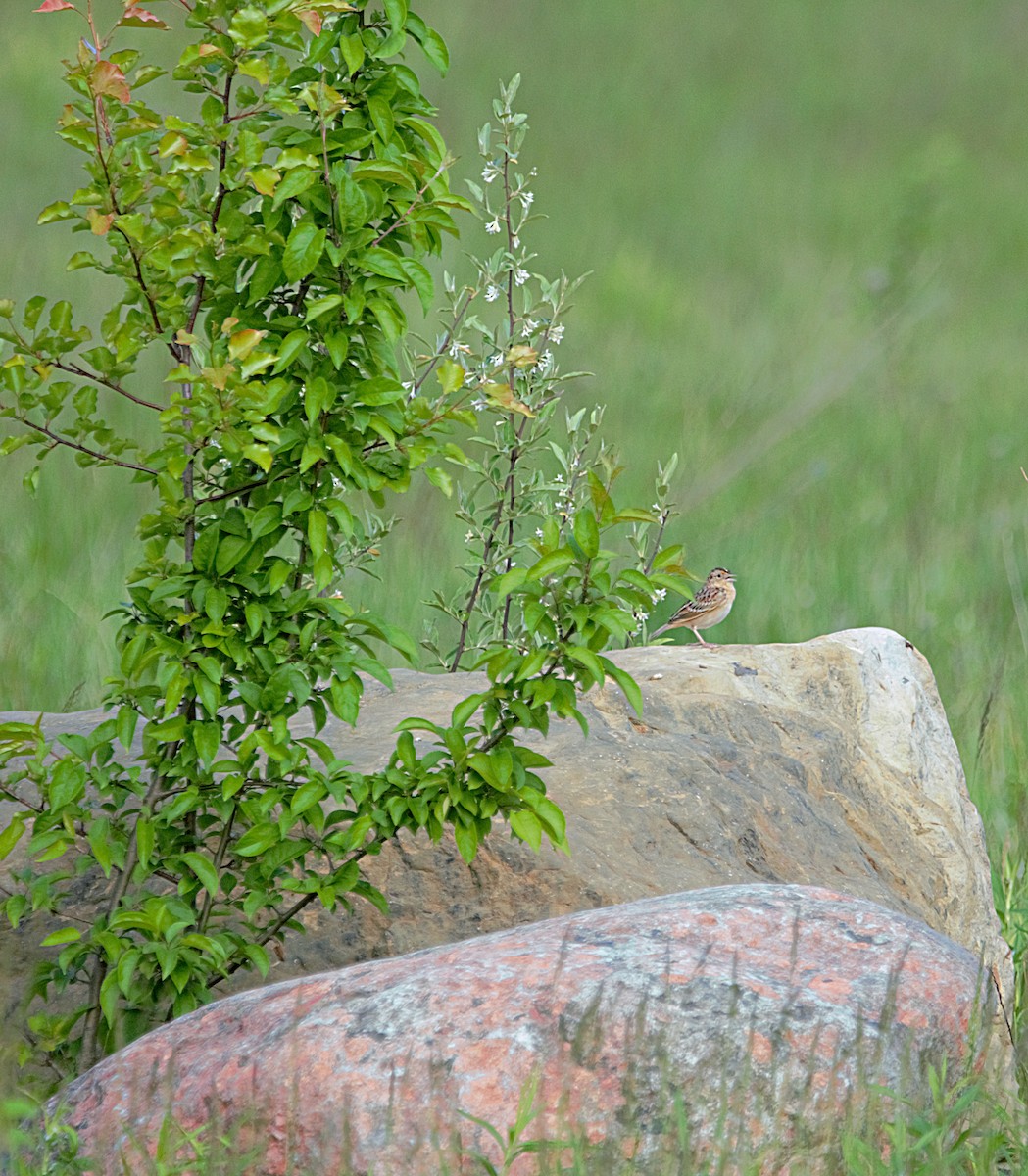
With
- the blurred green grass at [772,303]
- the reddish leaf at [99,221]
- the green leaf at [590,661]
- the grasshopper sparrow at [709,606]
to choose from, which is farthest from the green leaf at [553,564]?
the grasshopper sparrow at [709,606]

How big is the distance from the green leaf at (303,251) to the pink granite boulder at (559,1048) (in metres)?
1.25

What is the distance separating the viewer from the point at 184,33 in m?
14.6

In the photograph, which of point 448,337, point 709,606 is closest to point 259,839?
point 448,337

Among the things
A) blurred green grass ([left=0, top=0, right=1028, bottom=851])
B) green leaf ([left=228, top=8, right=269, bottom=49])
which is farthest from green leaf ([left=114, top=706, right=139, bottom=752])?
blurred green grass ([left=0, top=0, right=1028, bottom=851])

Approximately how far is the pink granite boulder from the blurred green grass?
4.09ft

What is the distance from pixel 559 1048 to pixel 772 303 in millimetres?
10643

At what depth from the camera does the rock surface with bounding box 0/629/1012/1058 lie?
3.40m

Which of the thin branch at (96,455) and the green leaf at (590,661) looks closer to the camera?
the green leaf at (590,661)

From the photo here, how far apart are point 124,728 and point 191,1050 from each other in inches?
25.4

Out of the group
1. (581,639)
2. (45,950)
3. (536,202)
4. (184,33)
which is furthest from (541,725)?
(184,33)

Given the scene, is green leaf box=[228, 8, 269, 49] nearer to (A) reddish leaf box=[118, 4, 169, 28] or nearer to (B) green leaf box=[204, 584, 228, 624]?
(A) reddish leaf box=[118, 4, 169, 28]

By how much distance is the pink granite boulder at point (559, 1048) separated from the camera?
2.23 meters

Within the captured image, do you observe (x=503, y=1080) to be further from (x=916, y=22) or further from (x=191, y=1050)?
(x=916, y=22)

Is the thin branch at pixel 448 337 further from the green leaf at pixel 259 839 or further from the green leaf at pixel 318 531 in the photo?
the green leaf at pixel 259 839
